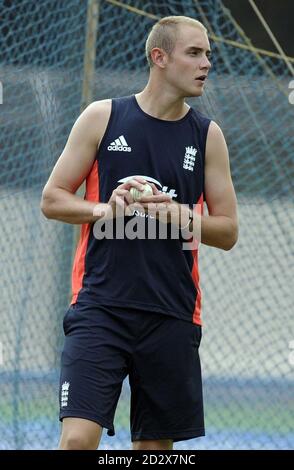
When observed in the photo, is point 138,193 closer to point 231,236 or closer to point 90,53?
point 231,236

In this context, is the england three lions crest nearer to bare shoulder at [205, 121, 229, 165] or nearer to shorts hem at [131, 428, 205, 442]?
bare shoulder at [205, 121, 229, 165]

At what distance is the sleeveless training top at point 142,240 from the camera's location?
14.4 feet

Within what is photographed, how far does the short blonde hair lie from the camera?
15.3 ft

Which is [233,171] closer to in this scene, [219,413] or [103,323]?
[219,413]

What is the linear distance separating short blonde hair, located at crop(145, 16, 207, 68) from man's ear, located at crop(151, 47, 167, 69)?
16 mm

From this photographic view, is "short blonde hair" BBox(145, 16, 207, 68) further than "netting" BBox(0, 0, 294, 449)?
No

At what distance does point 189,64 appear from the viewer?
4.59 metres

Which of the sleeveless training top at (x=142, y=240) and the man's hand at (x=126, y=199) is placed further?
the sleeveless training top at (x=142, y=240)

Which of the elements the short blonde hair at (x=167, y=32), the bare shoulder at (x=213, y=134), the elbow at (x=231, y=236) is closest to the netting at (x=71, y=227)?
the short blonde hair at (x=167, y=32)

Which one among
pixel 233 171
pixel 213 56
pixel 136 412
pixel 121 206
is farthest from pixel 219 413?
pixel 121 206

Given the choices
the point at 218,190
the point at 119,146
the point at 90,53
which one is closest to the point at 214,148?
the point at 218,190

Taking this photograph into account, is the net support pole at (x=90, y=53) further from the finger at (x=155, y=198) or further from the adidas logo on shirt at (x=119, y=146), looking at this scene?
the finger at (x=155, y=198)

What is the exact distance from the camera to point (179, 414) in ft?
14.7

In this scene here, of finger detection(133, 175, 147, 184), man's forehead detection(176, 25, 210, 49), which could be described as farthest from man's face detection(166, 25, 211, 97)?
finger detection(133, 175, 147, 184)
